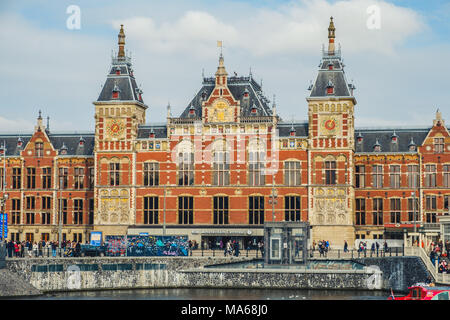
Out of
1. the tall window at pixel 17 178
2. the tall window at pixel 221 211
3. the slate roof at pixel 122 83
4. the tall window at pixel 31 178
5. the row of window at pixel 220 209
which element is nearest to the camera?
the row of window at pixel 220 209

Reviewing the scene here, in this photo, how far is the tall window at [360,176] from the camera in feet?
237

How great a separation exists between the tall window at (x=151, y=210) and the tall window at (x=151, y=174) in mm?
1455

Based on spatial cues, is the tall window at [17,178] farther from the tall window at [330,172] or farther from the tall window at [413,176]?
the tall window at [413,176]

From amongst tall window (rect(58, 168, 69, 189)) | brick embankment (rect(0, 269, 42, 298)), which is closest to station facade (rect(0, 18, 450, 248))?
tall window (rect(58, 168, 69, 189))

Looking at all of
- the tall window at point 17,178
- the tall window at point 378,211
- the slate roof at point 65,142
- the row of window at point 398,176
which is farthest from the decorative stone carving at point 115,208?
the tall window at point 378,211

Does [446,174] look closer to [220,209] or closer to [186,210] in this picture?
[220,209]

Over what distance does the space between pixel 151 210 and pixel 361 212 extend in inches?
793

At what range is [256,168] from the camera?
71438mm

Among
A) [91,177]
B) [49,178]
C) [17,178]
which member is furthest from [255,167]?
[17,178]

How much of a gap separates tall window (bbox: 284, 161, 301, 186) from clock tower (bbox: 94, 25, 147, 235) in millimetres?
14830
